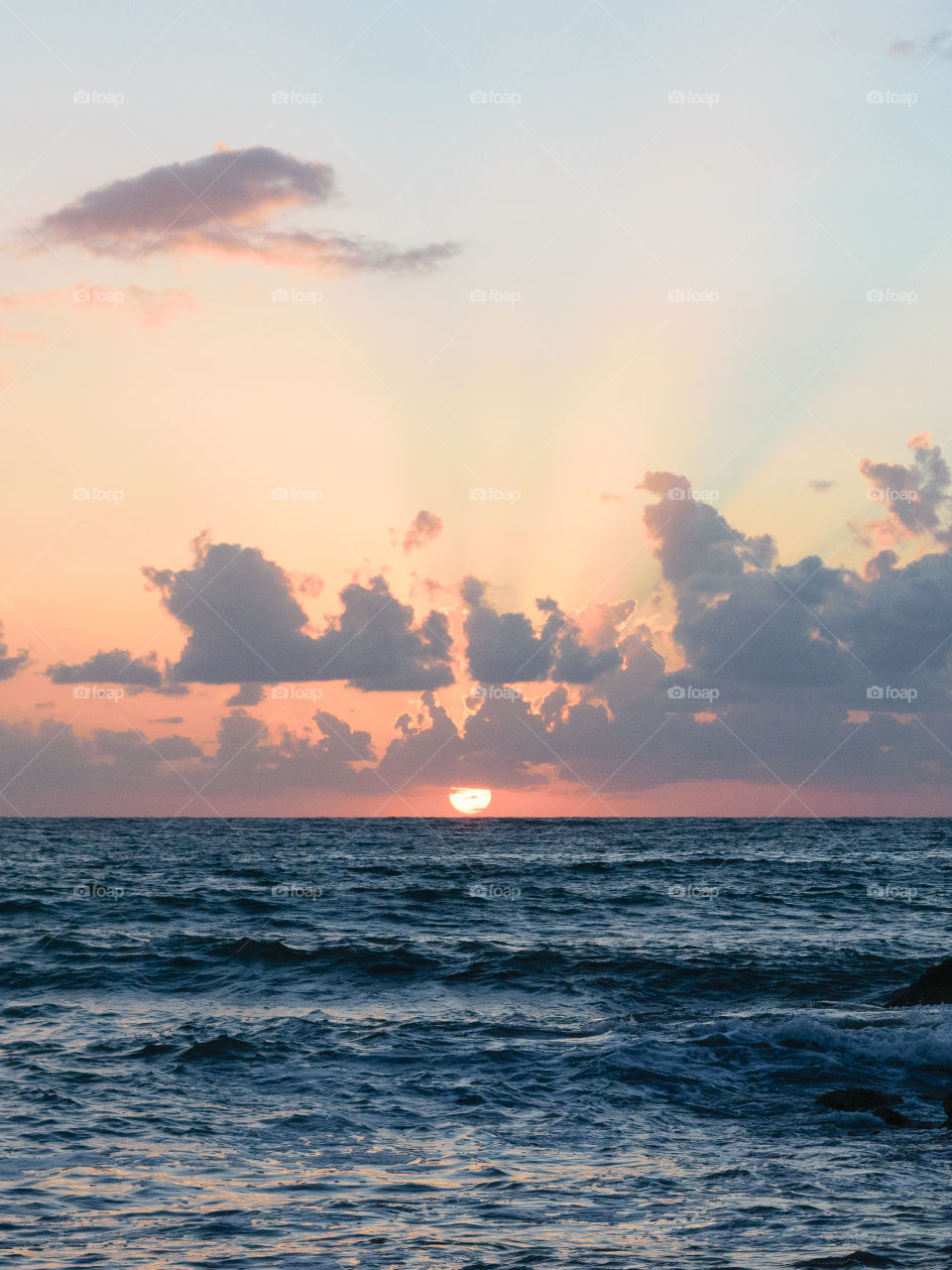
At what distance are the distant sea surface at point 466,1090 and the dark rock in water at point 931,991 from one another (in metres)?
1.04

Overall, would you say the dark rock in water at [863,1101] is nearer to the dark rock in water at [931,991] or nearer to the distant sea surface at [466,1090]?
the distant sea surface at [466,1090]

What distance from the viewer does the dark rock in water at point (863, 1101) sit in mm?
14570

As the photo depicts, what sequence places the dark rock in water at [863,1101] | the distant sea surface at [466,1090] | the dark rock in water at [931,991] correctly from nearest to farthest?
the distant sea surface at [466,1090] → the dark rock in water at [863,1101] → the dark rock in water at [931,991]

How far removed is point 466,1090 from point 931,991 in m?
10.8

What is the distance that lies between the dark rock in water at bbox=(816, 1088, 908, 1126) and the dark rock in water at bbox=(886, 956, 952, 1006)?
6.79 meters

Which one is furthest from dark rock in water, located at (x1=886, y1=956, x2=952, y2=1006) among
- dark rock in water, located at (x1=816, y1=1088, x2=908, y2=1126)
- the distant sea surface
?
dark rock in water, located at (x1=816, y1=1088, x2=908, y2=1126)

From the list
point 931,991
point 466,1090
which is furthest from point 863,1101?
point 931,991

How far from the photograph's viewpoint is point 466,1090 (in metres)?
15.9

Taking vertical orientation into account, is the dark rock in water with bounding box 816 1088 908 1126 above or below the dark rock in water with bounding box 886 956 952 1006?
above

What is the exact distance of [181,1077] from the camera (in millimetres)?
16547

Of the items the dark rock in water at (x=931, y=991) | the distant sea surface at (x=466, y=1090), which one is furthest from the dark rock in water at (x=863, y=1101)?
the dark rock in water at (x=931, y=991)

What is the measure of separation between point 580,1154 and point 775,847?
8156cm

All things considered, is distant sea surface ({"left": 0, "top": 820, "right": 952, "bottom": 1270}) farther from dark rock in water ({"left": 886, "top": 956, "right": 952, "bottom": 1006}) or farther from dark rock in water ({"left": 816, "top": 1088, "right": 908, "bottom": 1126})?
dark rock in water ({"left": 886, "top": 956, "right": 952, "bottom": 1006})

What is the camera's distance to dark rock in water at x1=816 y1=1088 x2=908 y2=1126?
14570 mm
